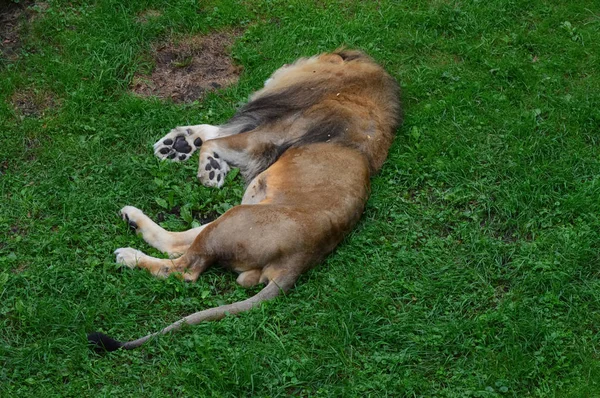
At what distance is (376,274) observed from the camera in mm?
5340

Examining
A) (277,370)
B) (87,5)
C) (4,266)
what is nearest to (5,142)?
(4,266)

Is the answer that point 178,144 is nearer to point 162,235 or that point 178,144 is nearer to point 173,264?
point 162,235

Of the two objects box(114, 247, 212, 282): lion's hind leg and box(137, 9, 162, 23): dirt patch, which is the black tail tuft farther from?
box(137, 9, 162, 23): dirt patch


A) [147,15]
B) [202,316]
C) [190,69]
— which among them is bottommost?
[202,316]

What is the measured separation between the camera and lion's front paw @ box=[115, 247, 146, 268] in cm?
526

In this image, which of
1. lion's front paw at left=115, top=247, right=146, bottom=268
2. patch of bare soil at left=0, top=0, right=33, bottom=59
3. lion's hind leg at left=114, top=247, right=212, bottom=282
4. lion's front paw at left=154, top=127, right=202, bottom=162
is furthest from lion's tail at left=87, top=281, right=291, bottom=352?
patch of bare soil at left=0, top=0, right=33, bottom=59

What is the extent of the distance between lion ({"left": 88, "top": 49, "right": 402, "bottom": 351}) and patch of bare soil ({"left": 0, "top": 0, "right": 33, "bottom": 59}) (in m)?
1.75

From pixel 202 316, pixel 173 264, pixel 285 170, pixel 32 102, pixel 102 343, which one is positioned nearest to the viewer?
pixel 102 343

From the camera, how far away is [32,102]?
21.7ft

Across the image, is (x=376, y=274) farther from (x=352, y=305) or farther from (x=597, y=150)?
(x=597, y=150)

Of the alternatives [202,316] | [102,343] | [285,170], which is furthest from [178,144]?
[102,343]

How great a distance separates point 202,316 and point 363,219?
1426 millimetres

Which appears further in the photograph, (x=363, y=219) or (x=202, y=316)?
(x=363, y=219)

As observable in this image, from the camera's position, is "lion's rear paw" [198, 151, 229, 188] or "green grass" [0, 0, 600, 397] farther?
"lion's rear paw" [198, 151, 229, 188]
